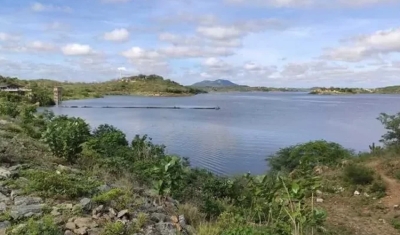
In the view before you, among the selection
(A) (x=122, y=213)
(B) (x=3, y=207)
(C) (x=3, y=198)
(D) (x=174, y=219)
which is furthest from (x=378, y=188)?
(B) (x=3, y=207)

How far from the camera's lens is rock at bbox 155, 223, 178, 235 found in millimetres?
5648

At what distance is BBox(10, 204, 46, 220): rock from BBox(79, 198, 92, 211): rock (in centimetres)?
51

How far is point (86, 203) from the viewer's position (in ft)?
19.9

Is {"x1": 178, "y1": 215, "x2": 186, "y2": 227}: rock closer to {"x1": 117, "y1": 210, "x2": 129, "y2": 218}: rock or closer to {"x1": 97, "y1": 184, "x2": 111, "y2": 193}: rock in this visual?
{"x1": 117, "y1": 210, "x2": 129, "y2": 218}: rock

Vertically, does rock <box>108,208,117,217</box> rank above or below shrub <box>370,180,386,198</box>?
above

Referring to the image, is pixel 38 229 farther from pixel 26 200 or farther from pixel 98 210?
pixel 26 200

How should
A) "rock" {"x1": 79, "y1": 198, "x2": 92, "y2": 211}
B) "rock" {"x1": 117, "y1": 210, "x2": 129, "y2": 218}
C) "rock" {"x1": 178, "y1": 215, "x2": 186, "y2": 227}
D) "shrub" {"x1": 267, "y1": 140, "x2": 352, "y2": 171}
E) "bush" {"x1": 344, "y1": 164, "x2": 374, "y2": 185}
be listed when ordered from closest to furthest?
"rock" {"x1": 117, "y1": 210, "x2": 129, "y2": 218}
"rock" {"x1": 79, "y1": 198, "x2": 92, "y2": 211}
"rock" {"x1": 178, "y1": 215, "x2": 186, "y2": 227}
"bush" {"x1": 344, "y1": 164, "x2": 374, "y2": 185}
"shrub" {"x1": 267, "y1": 140, "x2": 352, "y2": 171}

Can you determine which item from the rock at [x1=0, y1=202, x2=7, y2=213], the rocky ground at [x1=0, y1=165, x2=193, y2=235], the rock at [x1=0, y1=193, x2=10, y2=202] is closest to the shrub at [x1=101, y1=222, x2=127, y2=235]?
the rocky ground at [x1=0, y1=165, x2=193, y2=235]

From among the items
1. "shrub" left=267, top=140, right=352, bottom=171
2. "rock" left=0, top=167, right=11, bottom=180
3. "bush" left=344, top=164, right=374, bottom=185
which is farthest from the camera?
"shrub" left=267, top=140, right=352, bottom=171

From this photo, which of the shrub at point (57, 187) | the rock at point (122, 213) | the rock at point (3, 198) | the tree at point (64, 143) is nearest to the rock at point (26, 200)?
the rock at point (3, 198)

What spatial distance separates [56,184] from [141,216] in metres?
1.71

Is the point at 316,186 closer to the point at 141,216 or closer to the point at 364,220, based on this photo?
the point at 141,216

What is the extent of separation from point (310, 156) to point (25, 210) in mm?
16800

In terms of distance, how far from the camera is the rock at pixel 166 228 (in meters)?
5.65
